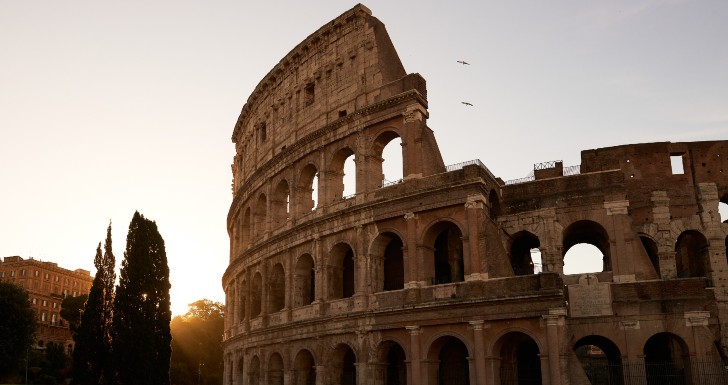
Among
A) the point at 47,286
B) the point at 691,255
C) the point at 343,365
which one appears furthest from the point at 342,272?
the point at 47,286

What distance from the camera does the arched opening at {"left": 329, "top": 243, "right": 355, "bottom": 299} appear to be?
78.5 feet

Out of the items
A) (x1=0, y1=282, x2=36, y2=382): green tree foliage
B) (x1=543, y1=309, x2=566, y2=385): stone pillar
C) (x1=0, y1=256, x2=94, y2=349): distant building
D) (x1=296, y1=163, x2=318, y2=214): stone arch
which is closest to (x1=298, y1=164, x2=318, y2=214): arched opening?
(x1=296, y1=163, x2=318, y2=214): stone arch

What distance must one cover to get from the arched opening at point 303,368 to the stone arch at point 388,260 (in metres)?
4.20

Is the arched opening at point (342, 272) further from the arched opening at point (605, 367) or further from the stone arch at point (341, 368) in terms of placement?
the arched opening at point (605, 367)

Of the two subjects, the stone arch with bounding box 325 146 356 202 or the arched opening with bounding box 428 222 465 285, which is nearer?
the arched opening with bounding box 428 222 465 285

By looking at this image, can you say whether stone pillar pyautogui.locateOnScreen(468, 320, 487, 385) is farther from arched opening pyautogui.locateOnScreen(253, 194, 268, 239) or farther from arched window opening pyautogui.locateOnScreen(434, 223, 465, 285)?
arched opening pyautogui.locateOnScreen(253, 194, 268, 239)

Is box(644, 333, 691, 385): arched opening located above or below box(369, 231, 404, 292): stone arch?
below

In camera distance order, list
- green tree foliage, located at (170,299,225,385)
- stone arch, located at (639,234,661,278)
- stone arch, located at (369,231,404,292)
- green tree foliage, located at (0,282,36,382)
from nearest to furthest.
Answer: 1. stone arch, located at (369,231,404,292)
2. stone arch, located at (639,234,661,278)
3. green tree foliage, located at (0,282,36,382)
4. green tree foliage, located at (170,299,225,385)

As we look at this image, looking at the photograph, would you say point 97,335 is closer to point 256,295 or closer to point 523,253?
point 256,295

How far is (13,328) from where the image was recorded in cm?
4006

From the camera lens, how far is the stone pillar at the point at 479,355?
63.0ft

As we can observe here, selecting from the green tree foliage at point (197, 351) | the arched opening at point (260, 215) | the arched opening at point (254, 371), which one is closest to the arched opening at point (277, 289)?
the arched opening at point (254, 371)

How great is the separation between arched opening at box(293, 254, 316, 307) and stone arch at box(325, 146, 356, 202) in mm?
2678

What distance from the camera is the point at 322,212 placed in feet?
80.8
